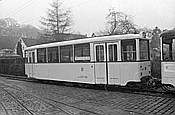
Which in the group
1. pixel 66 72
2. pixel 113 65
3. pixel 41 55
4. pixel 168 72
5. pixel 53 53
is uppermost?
pixel 53 53

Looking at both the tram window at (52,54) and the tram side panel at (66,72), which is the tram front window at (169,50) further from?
the tram window at (52,54)

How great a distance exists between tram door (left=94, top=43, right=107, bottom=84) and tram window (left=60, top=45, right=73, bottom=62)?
211 cm

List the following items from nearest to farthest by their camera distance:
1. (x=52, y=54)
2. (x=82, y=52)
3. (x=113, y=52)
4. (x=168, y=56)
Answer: (x=168, y=56)
(x=113, y=52)
(x=82, y=52)
(x=52, y=54)

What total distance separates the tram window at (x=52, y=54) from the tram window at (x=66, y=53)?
0.59m

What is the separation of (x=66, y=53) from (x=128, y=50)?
4.36 meters

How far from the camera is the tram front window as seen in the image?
9266mm

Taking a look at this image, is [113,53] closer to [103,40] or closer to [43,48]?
[103,40]

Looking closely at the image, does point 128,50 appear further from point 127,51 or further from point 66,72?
point 66,72

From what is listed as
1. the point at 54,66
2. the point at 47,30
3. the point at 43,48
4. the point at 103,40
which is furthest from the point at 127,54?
the point at 47,30

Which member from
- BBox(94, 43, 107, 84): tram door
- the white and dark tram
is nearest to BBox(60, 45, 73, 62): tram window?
the white and dark tram

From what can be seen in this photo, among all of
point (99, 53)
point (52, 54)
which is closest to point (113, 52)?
point (99, 53)

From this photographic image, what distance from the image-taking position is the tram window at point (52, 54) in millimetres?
15000

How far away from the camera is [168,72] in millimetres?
9195

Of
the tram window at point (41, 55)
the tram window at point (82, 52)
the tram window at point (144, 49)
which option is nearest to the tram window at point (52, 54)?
the tram window at point (41, 55)
